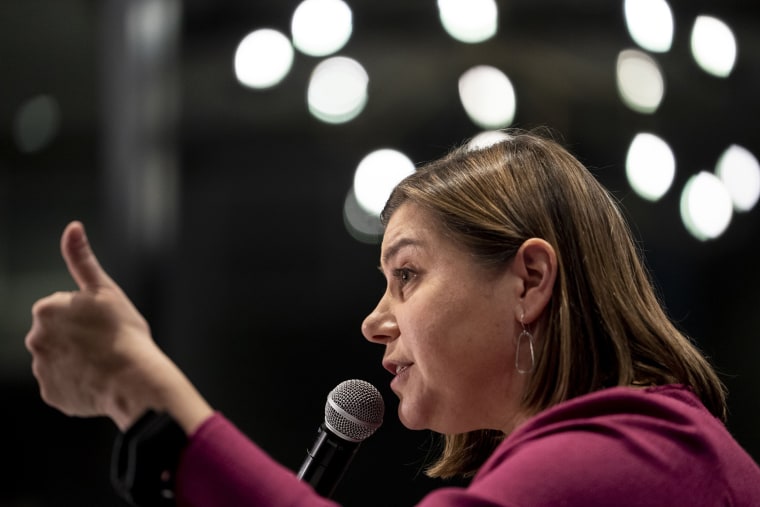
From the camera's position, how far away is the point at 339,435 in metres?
1.30

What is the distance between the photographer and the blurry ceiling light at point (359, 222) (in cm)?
285

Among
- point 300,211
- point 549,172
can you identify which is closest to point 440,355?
point 549,172

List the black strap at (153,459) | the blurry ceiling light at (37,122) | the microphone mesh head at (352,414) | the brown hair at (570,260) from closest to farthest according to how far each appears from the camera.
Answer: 1. the black strap at (153,459)
2. the brown hair at (570,260)
3. the microphone mesh head at (352,414)
4. the blurry ceiling light at (37,122)

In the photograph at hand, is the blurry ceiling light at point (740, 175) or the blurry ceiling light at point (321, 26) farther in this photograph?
the blurry ceiling light at point (321, 26)

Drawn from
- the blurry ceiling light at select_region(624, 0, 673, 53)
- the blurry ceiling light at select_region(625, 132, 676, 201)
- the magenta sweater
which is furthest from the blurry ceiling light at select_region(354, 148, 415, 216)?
the magenta sweater

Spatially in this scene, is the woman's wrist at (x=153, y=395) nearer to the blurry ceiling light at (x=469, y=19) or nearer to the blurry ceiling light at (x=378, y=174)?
the blurry ceiling light at (x=378, y=174)

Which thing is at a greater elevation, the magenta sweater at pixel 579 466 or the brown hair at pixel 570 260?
the brown hair at pixel 570 260

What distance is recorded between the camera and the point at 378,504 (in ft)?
8.75

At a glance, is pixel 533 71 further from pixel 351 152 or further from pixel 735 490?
pixel 735 490

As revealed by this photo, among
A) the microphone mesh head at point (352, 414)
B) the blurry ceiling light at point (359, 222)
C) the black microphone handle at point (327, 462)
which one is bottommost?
the blurry ceiling light at point (359, 222)

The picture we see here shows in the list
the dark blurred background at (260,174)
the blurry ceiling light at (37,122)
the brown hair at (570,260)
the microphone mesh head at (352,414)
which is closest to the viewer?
the brown hair at (570,260)

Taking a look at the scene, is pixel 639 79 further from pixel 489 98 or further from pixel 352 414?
pixel 352 414

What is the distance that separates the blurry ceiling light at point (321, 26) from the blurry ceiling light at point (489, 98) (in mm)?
433

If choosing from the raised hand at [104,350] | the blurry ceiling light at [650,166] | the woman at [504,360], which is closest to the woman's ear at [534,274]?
the woman at [504,360]
